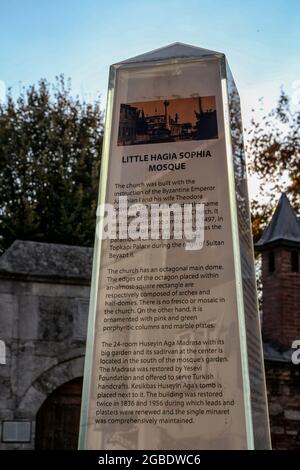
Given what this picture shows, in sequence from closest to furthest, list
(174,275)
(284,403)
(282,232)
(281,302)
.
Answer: (174,275) → (284,403) → (281,302) → (282,232)

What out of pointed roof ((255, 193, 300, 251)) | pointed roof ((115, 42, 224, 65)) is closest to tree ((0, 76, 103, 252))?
pointed roof ((255, 193, 300, 251))

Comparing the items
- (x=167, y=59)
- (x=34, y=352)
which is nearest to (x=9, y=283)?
(x=34, y=352)

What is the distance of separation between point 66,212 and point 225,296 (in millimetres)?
14992

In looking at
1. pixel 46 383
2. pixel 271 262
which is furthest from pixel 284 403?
pixel 46 383

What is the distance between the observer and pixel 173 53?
4.64 metres

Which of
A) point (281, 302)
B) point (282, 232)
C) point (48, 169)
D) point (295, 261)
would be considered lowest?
point (281, 302)

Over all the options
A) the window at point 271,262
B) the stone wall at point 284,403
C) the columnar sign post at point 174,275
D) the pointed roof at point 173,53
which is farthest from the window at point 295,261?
the pointed roof at point 173,53

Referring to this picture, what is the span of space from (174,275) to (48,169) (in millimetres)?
16162

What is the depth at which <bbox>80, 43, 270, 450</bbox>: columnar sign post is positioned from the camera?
13.3 feet

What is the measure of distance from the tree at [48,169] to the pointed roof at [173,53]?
13.9m

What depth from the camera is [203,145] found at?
4414 millimetres

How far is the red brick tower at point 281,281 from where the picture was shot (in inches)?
490

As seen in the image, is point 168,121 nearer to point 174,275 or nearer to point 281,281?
point 174,275

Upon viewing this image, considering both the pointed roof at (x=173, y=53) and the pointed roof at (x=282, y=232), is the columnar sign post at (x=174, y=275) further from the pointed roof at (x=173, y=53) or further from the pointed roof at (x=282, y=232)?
the pointed roof at (x=282, y=232)
